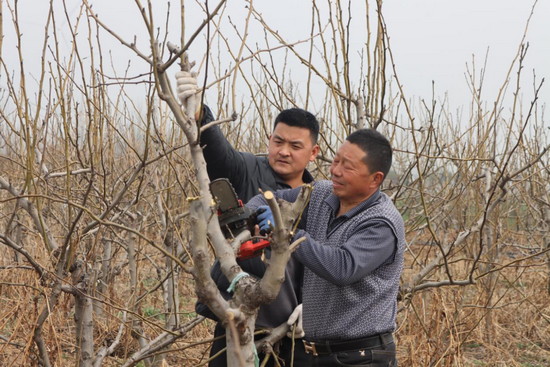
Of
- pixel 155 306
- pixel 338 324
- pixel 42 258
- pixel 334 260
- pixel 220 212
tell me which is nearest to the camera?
pixel 220 212

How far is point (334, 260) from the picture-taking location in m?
1.97

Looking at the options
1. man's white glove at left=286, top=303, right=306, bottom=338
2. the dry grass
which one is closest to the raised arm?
man's white glove at left=286, top=303, right=306, bottom=338

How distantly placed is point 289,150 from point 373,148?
1.83 ft

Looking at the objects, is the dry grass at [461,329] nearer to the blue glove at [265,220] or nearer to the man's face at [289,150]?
the man's face at [289,150]

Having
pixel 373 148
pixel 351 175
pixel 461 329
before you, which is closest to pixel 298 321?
pixel 351 175

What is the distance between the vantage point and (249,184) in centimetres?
266

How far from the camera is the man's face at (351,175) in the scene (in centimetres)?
225

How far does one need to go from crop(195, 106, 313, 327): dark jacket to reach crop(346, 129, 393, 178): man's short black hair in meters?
0.53

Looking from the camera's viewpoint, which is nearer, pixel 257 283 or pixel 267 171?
pixel 257 283

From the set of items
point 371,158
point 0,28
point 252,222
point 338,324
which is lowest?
point 338,324

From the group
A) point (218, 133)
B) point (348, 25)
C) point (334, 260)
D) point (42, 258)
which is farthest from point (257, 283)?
point (42, 258)

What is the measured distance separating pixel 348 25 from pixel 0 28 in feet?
5.31

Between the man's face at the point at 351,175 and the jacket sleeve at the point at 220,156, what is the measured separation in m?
0.54

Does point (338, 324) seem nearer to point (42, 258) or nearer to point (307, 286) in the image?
point (307, 286)
